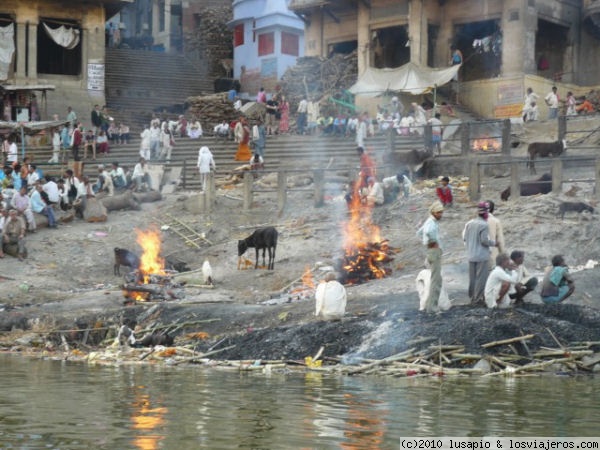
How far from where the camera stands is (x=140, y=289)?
20.7 metres

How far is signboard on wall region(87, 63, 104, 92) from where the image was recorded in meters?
43.0

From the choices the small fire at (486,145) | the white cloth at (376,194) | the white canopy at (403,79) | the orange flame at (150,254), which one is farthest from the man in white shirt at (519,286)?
the white canopy at (403,79)

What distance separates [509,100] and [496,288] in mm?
22586

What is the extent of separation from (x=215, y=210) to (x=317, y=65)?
15.8 metres

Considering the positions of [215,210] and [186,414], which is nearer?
[186,414]

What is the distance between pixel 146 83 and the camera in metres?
47.8

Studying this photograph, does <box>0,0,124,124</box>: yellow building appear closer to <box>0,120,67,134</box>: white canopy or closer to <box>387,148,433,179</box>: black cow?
<box>0,120,67,134</box>: white canopy

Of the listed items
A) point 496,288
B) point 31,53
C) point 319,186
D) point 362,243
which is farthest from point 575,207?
point 31,53

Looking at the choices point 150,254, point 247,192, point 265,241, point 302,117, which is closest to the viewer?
point 265,241

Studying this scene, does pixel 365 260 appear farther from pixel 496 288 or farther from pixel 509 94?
pixel 509 94

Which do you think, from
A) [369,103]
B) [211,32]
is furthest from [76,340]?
[211,32]

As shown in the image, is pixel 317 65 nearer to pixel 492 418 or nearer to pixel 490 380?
pixel 490 380

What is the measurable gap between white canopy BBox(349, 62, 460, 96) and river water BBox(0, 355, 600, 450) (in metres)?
24.4

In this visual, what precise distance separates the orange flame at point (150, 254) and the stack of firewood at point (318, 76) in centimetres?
1588
